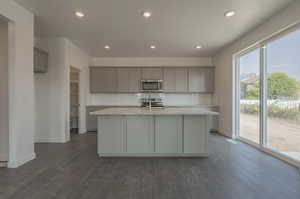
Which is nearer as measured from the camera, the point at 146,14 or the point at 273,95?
the point at 146,14

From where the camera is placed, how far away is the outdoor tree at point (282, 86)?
9.20 ft

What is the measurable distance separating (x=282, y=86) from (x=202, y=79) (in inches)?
110

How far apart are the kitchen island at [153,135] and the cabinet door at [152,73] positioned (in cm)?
273

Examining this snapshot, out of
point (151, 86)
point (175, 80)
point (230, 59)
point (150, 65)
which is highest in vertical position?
point (150, 65)

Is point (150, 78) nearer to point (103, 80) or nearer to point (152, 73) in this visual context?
point (152, 73)

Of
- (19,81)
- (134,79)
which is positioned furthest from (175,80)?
(19,81)

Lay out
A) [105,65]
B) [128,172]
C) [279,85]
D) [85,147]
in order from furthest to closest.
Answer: [105,65]
[85,147]
[279,85]
[128,172]

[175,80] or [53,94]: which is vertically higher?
[175,80]

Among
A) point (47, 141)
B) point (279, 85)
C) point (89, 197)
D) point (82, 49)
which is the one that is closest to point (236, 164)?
point (279, 85)

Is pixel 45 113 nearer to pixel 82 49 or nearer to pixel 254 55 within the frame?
pixel 82 49

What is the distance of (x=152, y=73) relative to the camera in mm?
5668

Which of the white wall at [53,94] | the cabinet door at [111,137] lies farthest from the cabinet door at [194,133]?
the white wall at [53,94]

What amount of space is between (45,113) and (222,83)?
17.3ft

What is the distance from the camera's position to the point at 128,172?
2516mm
